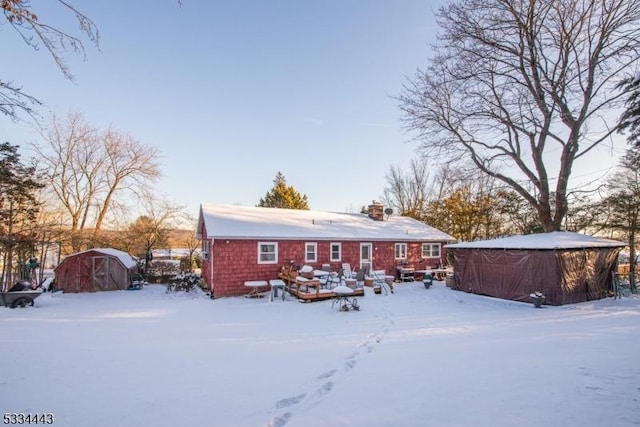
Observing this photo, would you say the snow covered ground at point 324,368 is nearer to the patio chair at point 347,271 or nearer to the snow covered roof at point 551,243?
the snow covered roof at point 551,243

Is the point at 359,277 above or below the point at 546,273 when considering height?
below

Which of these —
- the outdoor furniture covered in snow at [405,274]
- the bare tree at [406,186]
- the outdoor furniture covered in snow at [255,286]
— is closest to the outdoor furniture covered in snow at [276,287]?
the outdoor furniture covered in snow at [255,286]

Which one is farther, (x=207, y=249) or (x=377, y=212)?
(x=377, y=212)

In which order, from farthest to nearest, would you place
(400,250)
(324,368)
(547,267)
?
(400,250) < (547,267) < (324,368)

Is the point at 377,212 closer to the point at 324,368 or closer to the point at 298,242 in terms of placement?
the point at 298,242

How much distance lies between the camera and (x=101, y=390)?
4293mm

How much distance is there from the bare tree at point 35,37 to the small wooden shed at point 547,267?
1333cm

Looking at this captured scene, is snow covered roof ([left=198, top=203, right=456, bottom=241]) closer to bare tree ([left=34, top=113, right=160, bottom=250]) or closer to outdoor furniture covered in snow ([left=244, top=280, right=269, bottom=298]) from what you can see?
outdoor furniture covered in snow ([left=244, top=280, right=269, bottom=298])

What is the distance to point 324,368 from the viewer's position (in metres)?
5.15

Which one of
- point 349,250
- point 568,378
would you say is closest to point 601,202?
point 349,250

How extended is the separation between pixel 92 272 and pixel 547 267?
62.2 ft

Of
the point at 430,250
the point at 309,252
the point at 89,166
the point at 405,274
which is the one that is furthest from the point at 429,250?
the point at 89,166

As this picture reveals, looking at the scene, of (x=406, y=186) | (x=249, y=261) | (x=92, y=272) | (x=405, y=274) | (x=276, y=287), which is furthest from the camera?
(x=406, y=186)

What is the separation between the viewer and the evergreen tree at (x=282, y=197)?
3228 centimetres
